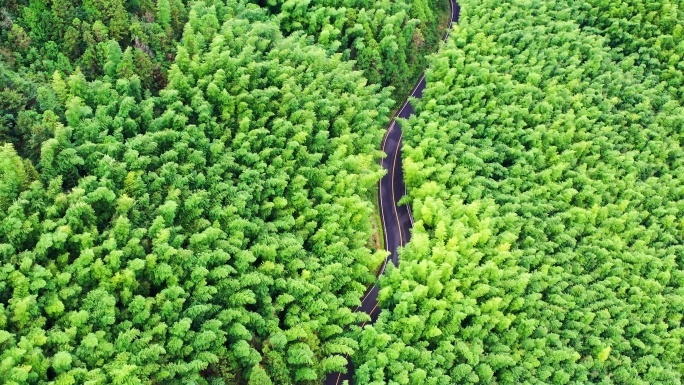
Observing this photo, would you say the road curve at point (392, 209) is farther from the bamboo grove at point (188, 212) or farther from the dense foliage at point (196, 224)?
the dense foliage at point (196, 224)

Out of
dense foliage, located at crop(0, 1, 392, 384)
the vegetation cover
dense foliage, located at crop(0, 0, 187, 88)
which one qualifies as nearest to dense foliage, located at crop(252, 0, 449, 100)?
the vegetation cover

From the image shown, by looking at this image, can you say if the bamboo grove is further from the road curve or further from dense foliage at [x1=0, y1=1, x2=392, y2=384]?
the road curve

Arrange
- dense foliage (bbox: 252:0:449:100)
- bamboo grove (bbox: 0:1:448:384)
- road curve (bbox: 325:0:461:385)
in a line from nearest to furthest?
bamboo grove (bbox: 0:1:448:384), road curve (bbox: 325:0:461:385), dense foliage (bbox: 252:0:449:100)

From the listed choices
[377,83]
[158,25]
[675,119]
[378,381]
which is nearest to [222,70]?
[158,25]

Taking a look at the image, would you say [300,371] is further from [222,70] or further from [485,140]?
[485,140]

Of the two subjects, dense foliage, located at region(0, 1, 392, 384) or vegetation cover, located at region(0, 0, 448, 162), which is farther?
vegetation cover, located at region(0, 0, 448, 162)

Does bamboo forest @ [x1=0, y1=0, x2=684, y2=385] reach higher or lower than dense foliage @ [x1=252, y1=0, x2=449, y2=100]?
lower
